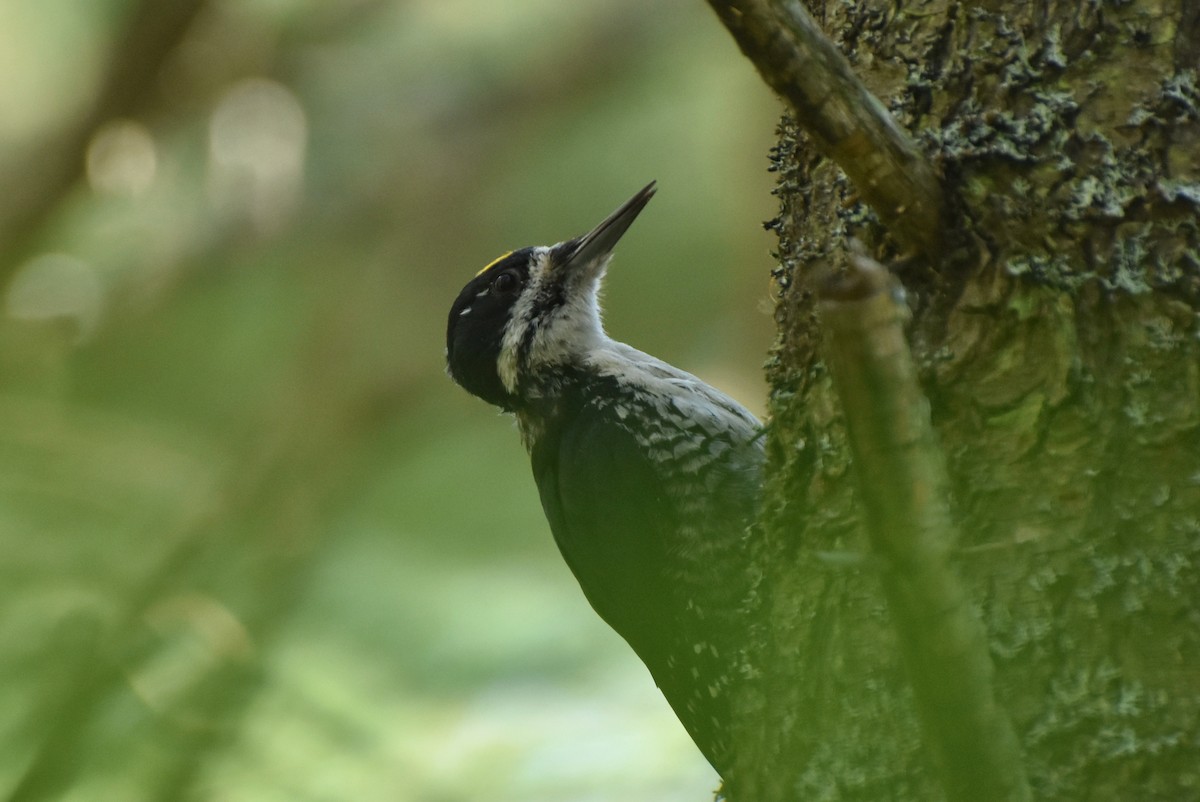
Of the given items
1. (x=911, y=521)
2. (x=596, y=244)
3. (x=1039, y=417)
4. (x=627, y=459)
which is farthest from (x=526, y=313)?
(x=911, y=521)

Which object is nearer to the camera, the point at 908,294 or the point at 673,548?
the point at 908,294

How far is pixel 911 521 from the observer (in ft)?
2.75

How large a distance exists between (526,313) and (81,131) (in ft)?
7.61

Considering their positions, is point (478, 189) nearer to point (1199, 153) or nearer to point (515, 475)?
point (515, 475)

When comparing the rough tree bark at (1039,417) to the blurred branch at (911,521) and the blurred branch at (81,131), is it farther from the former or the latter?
the blurred branch at (81,131)

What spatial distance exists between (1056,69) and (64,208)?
160 inches

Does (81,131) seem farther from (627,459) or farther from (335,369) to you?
(627,459)

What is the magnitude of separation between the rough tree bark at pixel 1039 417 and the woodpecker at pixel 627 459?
45 centimetres

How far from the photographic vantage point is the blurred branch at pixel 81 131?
4.34 m

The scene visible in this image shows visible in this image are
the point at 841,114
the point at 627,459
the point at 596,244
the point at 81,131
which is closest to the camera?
the point at 841,114

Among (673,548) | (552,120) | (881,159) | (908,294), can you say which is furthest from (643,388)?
(552,120)

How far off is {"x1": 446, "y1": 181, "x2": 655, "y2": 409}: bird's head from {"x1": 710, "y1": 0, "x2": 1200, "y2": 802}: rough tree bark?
156 centimetres

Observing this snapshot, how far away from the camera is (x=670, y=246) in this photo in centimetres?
655

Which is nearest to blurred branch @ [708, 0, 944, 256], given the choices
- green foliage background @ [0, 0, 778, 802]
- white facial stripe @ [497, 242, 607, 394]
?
white facial stripe @ [497, 242, 607, 394]
